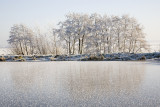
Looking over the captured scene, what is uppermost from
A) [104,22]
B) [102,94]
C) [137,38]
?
[104,22]

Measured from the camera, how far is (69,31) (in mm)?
25969

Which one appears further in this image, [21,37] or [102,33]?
[21,37]

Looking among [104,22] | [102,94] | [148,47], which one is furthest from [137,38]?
[102,94]

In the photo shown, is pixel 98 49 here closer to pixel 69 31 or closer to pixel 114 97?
pixel 69 31

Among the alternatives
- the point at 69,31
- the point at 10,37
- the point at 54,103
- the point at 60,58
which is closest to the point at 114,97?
the point at 54,103

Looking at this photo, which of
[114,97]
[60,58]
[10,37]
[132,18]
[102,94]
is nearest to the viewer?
[114,97]

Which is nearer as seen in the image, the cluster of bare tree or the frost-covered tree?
the cluster of bare tree

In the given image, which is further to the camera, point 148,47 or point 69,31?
point 148,47

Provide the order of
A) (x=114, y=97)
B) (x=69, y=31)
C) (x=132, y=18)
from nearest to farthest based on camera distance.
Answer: (x=114, y=97), (x=69, y=31), (x=132, y=18)

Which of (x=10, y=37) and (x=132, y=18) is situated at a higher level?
(x=132, y=18)

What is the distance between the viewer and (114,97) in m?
2.47

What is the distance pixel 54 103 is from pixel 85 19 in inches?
1032

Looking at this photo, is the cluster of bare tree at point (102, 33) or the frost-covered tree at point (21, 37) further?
the frost-covered tree at point (21, 37)

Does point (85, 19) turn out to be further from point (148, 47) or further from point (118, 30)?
point (148, 47)
